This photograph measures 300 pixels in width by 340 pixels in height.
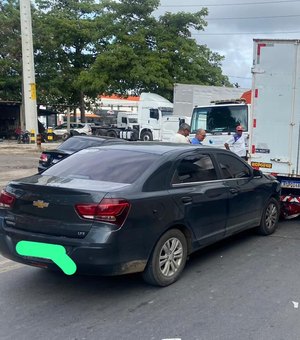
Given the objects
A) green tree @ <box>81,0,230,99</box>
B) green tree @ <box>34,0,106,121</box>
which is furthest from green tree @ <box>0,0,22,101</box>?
green tree @ <box>81,0,230,99</box>

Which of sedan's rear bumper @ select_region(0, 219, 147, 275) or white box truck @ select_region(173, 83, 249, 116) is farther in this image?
white box truck @ select_region(173, 83, 249, 116)

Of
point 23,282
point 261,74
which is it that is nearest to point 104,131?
point 261,74

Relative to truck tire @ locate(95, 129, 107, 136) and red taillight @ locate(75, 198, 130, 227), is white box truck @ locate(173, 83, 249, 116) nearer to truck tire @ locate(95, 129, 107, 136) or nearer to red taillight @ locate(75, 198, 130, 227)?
truck tire @ locate(95, 129, 107, 136)

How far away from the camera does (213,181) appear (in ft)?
18.4

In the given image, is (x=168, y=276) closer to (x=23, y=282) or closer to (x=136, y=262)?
(x=136, y=262)

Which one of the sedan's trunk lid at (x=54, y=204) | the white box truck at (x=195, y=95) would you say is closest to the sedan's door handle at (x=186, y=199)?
the sedan's trunk lid at (x=54, y=204)

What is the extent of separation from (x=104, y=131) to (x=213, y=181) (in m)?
29.6

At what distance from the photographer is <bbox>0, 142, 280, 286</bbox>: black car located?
4195mm

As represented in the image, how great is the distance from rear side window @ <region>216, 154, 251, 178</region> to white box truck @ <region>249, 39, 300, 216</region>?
1360mm

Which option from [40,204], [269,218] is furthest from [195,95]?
[40,204]

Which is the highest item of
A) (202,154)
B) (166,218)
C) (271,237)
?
(202,154)

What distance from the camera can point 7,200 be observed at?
4.71m

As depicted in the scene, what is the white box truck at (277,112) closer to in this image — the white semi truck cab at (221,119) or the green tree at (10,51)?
the white semi truck cab at (221,119)

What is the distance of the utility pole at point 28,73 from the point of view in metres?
26.6
